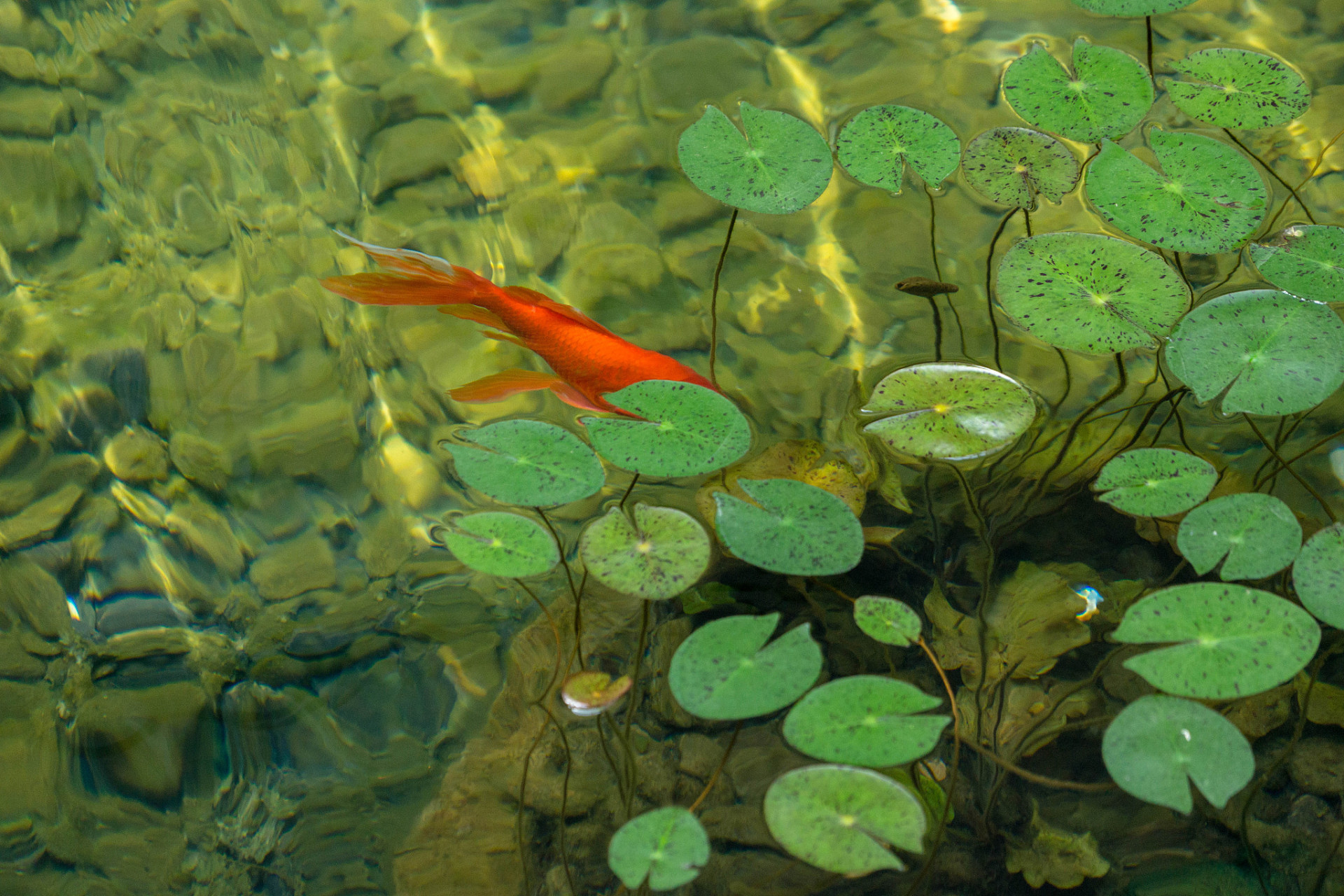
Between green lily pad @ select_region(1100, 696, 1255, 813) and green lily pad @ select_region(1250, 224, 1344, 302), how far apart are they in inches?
33.3

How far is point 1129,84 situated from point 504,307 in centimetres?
134

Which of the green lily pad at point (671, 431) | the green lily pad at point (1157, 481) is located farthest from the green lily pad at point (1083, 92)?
the green lily pad at point (671, 431)

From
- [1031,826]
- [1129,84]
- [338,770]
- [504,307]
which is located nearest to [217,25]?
[504,307]

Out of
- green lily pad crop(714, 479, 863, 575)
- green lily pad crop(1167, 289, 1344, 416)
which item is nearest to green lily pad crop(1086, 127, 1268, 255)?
green lily pad crop(1167, 289, 1344, 416)

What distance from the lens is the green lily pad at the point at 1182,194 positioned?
1.54 m

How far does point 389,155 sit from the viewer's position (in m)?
2.14

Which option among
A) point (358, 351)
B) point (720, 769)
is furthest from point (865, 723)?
point (358, 351)

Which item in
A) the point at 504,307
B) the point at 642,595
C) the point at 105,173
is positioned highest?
the point at 105,173

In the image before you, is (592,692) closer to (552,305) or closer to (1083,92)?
(552,305)

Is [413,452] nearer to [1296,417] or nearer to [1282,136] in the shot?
[1296,417]

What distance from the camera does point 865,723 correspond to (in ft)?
3.99

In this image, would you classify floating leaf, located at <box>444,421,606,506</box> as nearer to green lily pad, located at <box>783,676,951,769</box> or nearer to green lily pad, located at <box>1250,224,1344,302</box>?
green lily pad, located at <box>783,676,951,769</box>

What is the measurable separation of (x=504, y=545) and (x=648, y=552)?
24cm

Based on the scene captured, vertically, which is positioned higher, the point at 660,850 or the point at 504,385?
the point at 504,385
